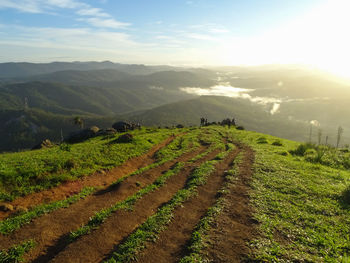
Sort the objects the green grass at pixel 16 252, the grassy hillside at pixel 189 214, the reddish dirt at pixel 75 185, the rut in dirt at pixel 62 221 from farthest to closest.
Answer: the reddish dirt at pixel 75 185 → the rut in dirt at pixel 62 221 → the grassy hillside at pixel 189 214 → the green grass at pixel 16 252

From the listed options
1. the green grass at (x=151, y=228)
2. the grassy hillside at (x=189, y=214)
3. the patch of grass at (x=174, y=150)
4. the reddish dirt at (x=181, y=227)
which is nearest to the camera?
the green grass at (x=151, y=228)

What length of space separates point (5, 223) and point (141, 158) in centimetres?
2229

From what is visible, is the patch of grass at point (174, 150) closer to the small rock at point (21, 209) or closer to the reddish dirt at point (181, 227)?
the reddish dirt at point (181, 227)

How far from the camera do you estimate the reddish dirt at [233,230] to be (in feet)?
41.6

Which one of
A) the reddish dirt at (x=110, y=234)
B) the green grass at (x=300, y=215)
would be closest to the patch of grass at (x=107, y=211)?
the reddish dirt at (x=110, y=234)

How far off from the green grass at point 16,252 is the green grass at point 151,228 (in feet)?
17.8

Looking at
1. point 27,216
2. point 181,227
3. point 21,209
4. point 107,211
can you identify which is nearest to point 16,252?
point 27,216

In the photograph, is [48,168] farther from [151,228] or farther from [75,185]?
[151,228]

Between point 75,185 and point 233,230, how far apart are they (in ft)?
58.9

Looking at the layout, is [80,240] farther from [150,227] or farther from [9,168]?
[9,168]

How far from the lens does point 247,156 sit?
35.9 meters

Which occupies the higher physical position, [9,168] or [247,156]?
[9,168]

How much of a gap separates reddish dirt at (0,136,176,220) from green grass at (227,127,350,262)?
17.5 m

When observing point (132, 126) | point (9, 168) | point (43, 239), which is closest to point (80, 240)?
point (43, 239)
